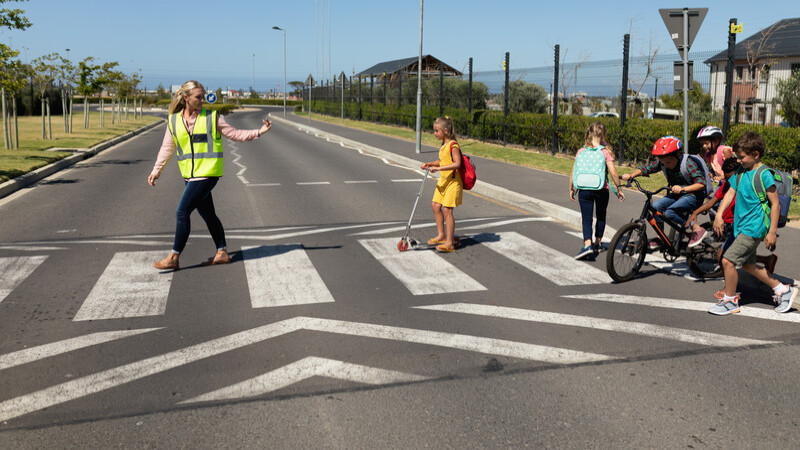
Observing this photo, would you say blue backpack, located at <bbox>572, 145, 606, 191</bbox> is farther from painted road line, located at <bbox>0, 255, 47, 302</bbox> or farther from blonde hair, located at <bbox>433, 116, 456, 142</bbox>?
painted road line, located at <bbox>0, 255, 47, 302</bbox>

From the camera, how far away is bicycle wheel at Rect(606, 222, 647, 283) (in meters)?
6.79

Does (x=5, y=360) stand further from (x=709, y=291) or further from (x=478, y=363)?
(x=709, y=291)

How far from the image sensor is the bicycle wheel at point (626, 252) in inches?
267

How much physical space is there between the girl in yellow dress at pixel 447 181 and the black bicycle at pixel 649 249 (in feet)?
6.37

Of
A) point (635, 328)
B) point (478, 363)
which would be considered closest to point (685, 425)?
point (478, 363)

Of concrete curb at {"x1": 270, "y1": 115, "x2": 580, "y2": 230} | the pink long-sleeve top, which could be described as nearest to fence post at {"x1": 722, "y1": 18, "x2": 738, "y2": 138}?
concrete curb at {"x1": 270, "y1": 115, "x2": 580, "y2": 230}

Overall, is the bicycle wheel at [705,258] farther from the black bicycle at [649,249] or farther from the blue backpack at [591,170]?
the blue backpack at [591,170]

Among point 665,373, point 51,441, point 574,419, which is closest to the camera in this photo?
point 51,441

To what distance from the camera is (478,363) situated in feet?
15.5

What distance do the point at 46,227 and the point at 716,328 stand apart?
8.10 meters

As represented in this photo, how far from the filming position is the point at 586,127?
64.3 feet

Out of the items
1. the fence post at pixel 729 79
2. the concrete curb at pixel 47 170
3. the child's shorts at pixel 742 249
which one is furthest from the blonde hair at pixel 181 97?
the fence post at pixel 729 79

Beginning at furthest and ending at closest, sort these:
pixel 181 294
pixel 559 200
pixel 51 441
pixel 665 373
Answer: pixel 559 200 → pixel 181 294 → pixel 665 373 → pixel 51 441

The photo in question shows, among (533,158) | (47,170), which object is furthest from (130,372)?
(533,158)
